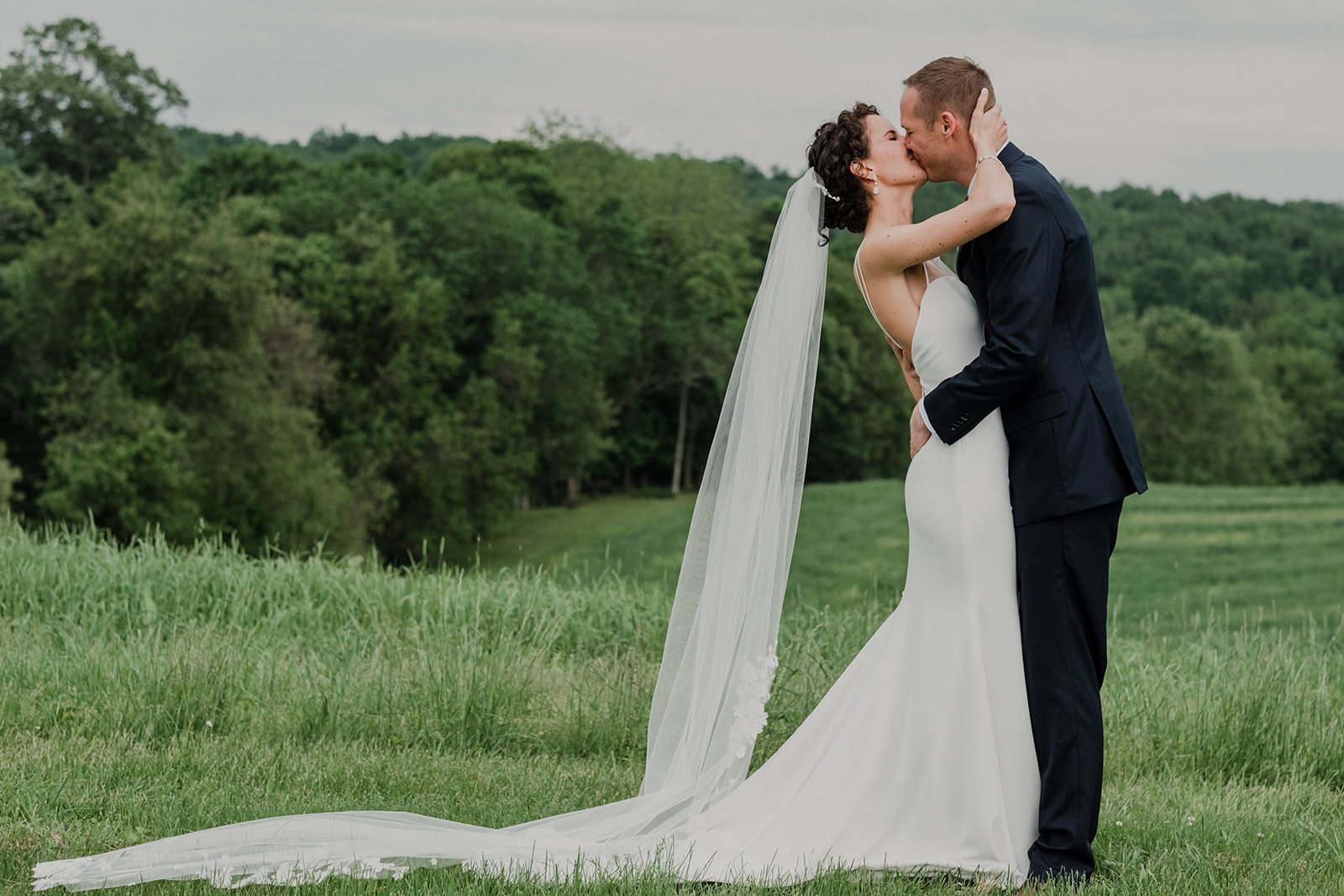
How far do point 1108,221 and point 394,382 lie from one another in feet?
232

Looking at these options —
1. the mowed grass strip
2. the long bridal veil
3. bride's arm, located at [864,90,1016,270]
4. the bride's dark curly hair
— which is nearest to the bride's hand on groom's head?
bride's arm, located at [864,90,1016,270]

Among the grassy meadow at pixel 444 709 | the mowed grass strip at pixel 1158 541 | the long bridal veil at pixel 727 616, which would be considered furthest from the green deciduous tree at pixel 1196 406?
the long bridal veil at pixel 727 616

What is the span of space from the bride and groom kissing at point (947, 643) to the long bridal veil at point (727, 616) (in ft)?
0.06

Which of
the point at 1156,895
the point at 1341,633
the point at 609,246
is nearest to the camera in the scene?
the point at 1156,895

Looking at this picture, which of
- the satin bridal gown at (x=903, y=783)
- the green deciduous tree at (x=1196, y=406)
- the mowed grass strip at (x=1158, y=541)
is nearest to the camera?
the satin bridal gown at (x=903, y=783)

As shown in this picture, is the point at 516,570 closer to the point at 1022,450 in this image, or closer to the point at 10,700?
the point at 10,700

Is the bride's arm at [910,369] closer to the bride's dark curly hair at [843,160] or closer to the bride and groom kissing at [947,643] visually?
the bride and groom kissing at [947,643]

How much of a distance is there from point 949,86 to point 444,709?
12.0 feet

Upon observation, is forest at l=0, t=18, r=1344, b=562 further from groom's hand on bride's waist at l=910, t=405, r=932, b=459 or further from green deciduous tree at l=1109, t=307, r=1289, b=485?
groom's hand on bride's waist at l=910, t=405, r=932, b=459

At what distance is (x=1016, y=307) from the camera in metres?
3.61

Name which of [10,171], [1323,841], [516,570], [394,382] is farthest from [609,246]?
[1323,841]

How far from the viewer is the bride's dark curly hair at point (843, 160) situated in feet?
13.4

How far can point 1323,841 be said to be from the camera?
4199 millimetres

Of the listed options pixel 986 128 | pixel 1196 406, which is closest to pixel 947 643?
pixel 986 128
